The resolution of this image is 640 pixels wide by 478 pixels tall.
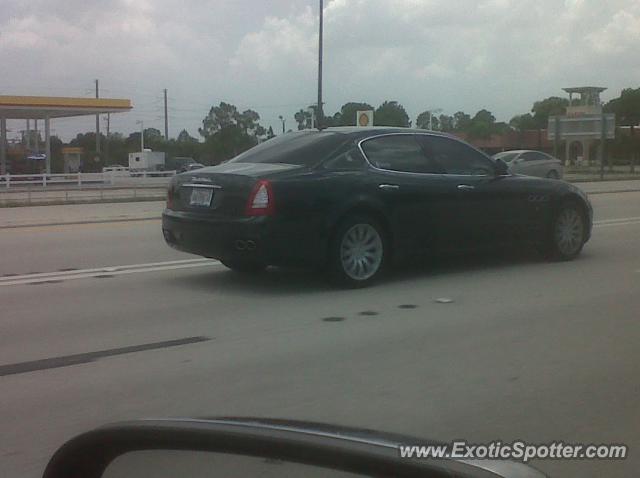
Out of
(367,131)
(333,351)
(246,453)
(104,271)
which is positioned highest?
(367,131)

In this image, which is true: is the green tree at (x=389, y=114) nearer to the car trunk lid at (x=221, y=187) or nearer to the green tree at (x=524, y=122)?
the car trunk lid at (x=221, y=187)

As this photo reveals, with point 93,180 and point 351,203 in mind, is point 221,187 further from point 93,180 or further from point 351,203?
point 93,180

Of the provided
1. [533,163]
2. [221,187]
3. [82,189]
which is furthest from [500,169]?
[82,189]

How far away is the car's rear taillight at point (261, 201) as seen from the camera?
796cm

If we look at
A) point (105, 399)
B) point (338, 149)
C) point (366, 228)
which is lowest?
point (105, 399)

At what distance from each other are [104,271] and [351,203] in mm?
3346

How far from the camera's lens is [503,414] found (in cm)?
478

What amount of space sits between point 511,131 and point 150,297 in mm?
50336

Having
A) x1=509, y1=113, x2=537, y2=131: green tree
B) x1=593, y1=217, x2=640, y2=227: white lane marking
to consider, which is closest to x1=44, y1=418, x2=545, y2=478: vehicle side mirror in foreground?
x1=593, y1=217, x2=640, y2=227: white lane marking

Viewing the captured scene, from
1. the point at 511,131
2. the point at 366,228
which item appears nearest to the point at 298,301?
the point at 366,228

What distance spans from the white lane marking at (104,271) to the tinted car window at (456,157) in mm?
2995

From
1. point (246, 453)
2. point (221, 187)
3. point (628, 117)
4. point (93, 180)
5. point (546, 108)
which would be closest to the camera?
point (246, 453)

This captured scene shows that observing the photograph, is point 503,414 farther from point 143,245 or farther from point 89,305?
point 143,245

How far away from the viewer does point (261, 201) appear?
26.1 feet
